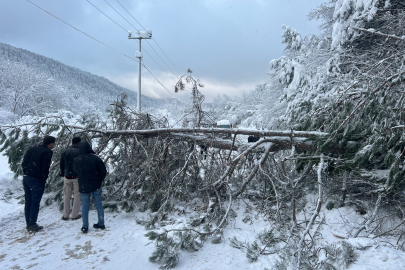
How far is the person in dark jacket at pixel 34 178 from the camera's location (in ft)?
12.3

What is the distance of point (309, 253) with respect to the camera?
2805 mm

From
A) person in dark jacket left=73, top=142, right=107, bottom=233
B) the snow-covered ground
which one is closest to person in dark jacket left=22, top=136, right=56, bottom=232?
the snow-covered ground

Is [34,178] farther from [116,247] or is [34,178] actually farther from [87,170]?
[116,247]

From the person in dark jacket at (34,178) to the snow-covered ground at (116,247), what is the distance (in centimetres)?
23

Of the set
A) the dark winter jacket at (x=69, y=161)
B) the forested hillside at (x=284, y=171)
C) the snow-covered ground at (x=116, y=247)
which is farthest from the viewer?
the dark winter jacket at (x=69, y=161)

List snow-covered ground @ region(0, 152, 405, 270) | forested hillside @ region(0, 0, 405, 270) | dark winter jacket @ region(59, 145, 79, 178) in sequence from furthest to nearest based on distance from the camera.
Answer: dark winter jacket @ region(59, 145, 79, 178) < forested hillside @ region(0, 0, 405, 270) < snow-covered ground @ region(0, 152, 405, 270)

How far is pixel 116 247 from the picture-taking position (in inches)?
131

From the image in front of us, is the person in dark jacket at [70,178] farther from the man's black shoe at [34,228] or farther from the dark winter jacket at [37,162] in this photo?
the man's black shoe at [34,228]

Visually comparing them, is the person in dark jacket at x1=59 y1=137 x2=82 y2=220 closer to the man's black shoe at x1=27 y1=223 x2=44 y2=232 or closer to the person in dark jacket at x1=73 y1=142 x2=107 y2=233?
the person in dark jacket at x1=73 y1=142 x2=107 y2=233

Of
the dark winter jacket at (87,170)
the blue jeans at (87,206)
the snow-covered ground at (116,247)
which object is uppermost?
the dark winter jacket at (87,170)

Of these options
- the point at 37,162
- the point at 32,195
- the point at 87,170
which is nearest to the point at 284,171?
the point at 87,170

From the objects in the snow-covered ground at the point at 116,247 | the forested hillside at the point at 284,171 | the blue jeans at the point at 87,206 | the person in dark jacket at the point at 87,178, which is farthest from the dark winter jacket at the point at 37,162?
the forested hillside at the point at 284,171

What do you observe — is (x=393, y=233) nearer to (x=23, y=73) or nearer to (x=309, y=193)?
(x=309, y=193)

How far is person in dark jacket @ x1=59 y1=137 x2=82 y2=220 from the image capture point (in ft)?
13.4
